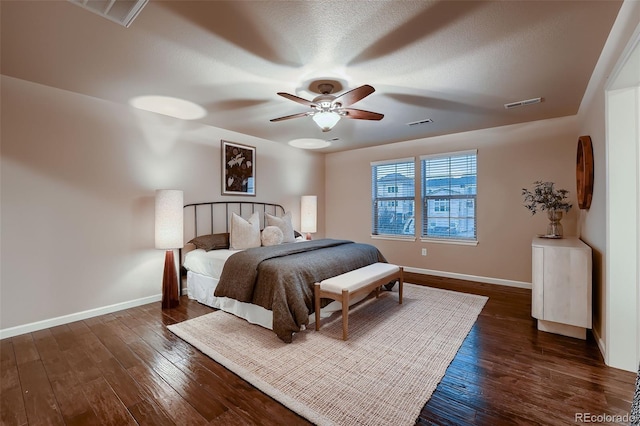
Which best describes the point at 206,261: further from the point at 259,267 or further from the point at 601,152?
the point at 601,152

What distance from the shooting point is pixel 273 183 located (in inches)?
210

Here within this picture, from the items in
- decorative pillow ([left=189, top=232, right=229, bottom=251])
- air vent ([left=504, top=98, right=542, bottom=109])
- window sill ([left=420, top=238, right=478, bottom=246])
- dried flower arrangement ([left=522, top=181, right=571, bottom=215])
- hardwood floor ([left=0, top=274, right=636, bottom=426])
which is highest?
air vent ([left=504, top=98, right=542, bottom=109])

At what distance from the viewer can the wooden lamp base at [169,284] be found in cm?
349

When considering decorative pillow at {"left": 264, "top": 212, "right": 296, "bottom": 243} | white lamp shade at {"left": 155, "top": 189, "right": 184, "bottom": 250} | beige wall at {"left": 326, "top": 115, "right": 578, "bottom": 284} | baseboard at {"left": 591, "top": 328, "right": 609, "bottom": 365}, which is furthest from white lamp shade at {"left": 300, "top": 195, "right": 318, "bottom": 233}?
baseboard at {"left": 591, "top": 328, "right": 609, "bottom": 365}

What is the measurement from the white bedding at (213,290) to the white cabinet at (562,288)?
73.6 inches

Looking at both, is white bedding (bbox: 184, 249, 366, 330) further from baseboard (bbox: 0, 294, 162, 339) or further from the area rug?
baseboard (bbox: 0, 294, 162, 339)

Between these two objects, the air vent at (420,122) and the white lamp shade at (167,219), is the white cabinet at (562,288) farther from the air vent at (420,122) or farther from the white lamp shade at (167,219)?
the white lamp shade at (167,219)

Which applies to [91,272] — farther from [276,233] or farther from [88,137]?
[276,233]

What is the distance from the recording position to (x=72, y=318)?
3.05m

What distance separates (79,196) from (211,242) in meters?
1.53

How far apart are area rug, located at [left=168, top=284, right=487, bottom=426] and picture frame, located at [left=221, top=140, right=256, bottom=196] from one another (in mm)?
2115

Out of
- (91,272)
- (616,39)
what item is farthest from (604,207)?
(91,272)

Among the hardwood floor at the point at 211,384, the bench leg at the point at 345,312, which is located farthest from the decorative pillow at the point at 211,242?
the bench leg at the point at 345,312

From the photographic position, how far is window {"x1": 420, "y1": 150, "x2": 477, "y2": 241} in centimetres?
468
